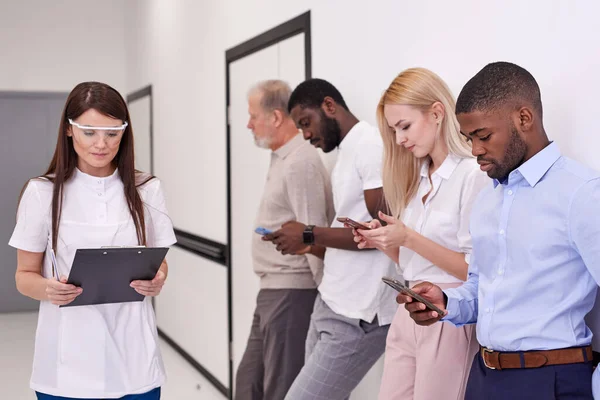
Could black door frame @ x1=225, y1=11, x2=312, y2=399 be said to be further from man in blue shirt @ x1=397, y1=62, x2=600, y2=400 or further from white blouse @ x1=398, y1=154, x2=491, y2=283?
man in blue shirt @ x1=397, y1=62, x2=600, y2=400

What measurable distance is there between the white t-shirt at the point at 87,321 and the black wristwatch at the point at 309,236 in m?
0.72

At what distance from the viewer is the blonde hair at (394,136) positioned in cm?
214

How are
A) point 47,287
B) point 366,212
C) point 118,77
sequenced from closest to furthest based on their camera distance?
point 47,287, point 366,212, point 118,77

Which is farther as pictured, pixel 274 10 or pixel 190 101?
pixel 190 101

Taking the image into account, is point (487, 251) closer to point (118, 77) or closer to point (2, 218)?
point (118, 77)

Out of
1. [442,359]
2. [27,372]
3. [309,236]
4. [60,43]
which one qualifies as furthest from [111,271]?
[60,43]

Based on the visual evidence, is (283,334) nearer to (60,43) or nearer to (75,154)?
(75,154)

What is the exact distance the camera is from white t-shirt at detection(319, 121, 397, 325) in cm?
263

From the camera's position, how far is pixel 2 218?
7816 millimetres

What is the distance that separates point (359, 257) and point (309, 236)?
0.21 meters

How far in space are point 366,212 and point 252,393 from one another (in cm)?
114

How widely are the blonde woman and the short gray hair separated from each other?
102cm

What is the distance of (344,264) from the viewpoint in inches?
107

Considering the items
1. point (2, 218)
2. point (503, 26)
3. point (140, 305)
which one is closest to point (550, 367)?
point (503, 26)
